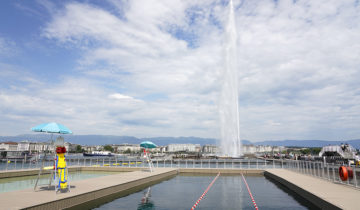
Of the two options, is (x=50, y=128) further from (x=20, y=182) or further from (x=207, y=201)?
(x=20, y=182)

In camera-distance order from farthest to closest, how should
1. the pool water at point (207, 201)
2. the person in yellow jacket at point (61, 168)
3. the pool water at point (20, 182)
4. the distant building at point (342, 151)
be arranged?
the distant building at point (342, 151), the pool water at point (20, 182), the person in yellow jacket at point (61, 168), the pool water at point (207, 201)

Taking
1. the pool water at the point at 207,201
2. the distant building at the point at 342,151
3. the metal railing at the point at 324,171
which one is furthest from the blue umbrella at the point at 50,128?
the distant building at the point at 342,151

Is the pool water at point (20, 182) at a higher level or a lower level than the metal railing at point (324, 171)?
lower

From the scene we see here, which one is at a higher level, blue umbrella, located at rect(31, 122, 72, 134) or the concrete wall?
blue umbrella, located at rect(31, 122, 72, 134)

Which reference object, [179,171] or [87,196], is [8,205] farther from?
[179,171]

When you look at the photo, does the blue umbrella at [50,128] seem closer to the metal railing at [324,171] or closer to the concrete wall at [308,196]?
the concrete wall at [308,196]

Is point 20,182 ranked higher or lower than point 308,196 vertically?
lower

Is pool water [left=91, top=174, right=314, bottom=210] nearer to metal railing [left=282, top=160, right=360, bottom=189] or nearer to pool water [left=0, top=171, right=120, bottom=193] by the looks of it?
metal railing [left=282, top=160, right=360, bottom=189]

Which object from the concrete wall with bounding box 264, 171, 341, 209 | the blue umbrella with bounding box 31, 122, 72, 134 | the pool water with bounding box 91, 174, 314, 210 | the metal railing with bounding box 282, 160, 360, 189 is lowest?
the pool water with bounding box 91, 174, 314, 210

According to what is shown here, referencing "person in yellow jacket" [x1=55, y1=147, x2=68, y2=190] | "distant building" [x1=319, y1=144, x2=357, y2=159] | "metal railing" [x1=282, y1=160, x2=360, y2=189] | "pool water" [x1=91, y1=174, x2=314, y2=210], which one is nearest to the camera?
"pool water" [x1=91, y1=174, x2=314, y2=210]

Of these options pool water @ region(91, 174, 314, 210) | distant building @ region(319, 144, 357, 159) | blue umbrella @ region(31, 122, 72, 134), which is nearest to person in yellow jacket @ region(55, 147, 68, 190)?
blue umbrella @ region(31, 122, 72, 134)

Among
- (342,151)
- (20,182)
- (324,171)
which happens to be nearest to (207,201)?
(324,171)

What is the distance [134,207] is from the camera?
12.7m

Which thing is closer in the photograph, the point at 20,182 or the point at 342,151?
the point at 20,182
